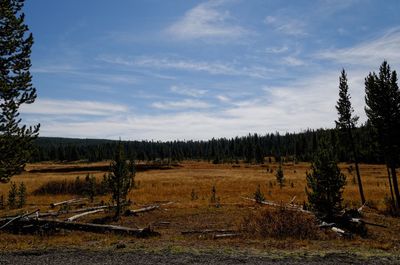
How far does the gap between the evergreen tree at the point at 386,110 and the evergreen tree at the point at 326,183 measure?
1403 centimetres

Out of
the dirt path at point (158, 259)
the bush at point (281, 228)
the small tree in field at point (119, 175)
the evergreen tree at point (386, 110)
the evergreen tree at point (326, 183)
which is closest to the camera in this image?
the dirt path at point (158, 259)

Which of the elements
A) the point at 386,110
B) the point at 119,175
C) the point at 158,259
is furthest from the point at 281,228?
the point at 386,110

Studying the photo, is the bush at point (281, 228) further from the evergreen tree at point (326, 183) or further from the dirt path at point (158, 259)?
the dirt path at point (158, 259)

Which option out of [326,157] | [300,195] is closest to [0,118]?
[326,157]

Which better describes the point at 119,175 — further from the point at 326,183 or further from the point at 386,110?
the point at 386,110

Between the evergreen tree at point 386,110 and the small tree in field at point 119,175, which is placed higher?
the evergreen tree at point 386,110

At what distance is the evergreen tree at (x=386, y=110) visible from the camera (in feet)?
107

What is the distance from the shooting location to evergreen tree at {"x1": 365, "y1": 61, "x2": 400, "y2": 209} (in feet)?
107

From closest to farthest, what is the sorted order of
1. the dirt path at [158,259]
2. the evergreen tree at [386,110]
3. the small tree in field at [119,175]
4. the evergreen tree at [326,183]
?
1. the dirt path at [158,259]
2. the evergreen tree at [326,183]
3. the small tree in field at [119,175]
4. the evergreen tree at [386,110]

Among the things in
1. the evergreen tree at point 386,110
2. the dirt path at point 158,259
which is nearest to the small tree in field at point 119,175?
the dirt path at point 158,259

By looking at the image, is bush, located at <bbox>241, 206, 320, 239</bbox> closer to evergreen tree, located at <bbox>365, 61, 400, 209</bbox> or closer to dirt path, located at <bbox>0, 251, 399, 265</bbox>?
dirt path, located at <bbox>0, 251, 399, 265</bbox>

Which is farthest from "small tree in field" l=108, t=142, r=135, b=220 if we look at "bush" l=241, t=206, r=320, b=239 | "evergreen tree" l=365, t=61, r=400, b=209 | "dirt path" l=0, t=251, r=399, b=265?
"evergreen tree" l=365, t=61, r=400, b=209

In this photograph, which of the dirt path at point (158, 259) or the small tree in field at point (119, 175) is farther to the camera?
the small tree in field at point (119, 175)

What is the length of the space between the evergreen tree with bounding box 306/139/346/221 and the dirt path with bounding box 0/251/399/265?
9808mm
